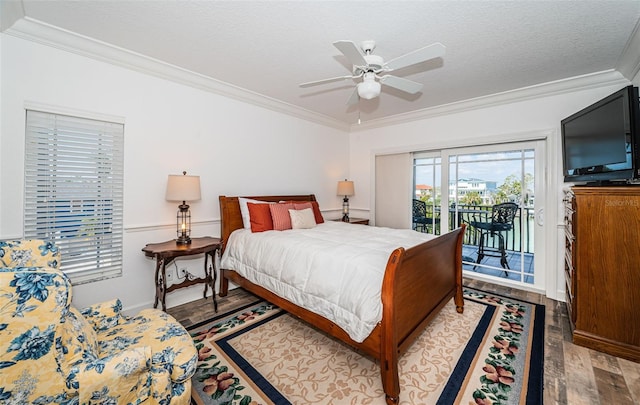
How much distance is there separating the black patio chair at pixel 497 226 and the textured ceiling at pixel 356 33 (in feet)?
5.45

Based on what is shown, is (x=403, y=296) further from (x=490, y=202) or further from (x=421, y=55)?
(x=490, y=202)

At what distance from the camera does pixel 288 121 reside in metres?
4.15

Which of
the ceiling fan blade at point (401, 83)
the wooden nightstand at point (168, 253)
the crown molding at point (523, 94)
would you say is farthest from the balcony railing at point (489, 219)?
the wooden nightstand at point (168, 253)

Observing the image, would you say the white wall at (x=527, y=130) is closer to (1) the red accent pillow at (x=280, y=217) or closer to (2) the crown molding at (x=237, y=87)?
(2) the crown molding at (x=237, y=87)

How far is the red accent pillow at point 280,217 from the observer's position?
322 cm

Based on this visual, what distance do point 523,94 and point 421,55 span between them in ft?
7.82

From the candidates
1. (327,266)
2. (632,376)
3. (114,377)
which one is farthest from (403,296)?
(632,376)

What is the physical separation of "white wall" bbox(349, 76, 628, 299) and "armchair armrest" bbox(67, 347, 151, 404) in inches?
165

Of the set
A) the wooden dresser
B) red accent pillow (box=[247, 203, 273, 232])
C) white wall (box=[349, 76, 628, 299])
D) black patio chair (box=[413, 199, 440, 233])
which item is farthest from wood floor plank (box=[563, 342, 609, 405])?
red accent pillow (box=[247, 203, 273, 232])

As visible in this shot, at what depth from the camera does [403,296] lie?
5.93 ft

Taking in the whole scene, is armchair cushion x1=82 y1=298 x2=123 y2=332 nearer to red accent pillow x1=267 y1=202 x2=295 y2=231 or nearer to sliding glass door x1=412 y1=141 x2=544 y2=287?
red accent pillow x1=267 y1=202 x2=295 y2=231

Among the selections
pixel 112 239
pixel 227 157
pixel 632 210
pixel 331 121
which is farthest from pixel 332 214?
pixel 632 210

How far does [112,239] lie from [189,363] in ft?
6.17

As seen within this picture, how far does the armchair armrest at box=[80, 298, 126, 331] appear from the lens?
166 centimetres
